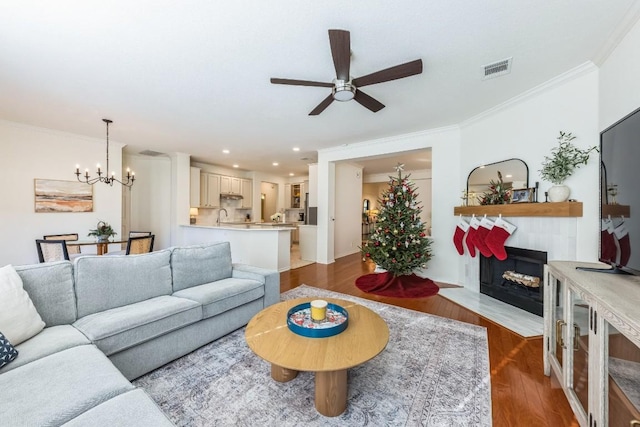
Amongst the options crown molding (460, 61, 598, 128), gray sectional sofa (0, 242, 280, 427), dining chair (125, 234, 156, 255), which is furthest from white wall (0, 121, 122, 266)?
crown molding (460, 61, 598, 128)

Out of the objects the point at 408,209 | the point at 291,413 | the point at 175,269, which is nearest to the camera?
the point at 291,413

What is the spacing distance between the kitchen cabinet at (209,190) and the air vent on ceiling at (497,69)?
6.69 metres

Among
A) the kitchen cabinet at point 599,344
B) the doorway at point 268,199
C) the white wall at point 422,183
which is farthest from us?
the doorway at point 268,199

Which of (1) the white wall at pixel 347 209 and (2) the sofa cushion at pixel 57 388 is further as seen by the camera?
(1) the white wall at pixel 347 209

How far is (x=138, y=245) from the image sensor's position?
12.4 feet

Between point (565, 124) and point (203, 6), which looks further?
point (565, 124)

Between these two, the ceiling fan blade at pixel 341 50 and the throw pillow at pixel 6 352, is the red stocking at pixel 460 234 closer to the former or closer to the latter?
the ceiling fan blade at pixel 341 50

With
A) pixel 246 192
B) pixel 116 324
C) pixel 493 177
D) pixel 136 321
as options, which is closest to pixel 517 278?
pixel 493 177

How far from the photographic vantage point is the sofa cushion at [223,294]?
2252 mm

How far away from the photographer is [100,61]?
234 centimetres

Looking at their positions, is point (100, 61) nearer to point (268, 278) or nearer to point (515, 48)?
point (268, 278)

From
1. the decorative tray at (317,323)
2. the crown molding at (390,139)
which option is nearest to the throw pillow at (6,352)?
the decorative tray at (317,323)

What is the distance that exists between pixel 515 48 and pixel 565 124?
1.15 metres

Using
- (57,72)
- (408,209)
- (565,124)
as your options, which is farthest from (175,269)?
(565,124)
